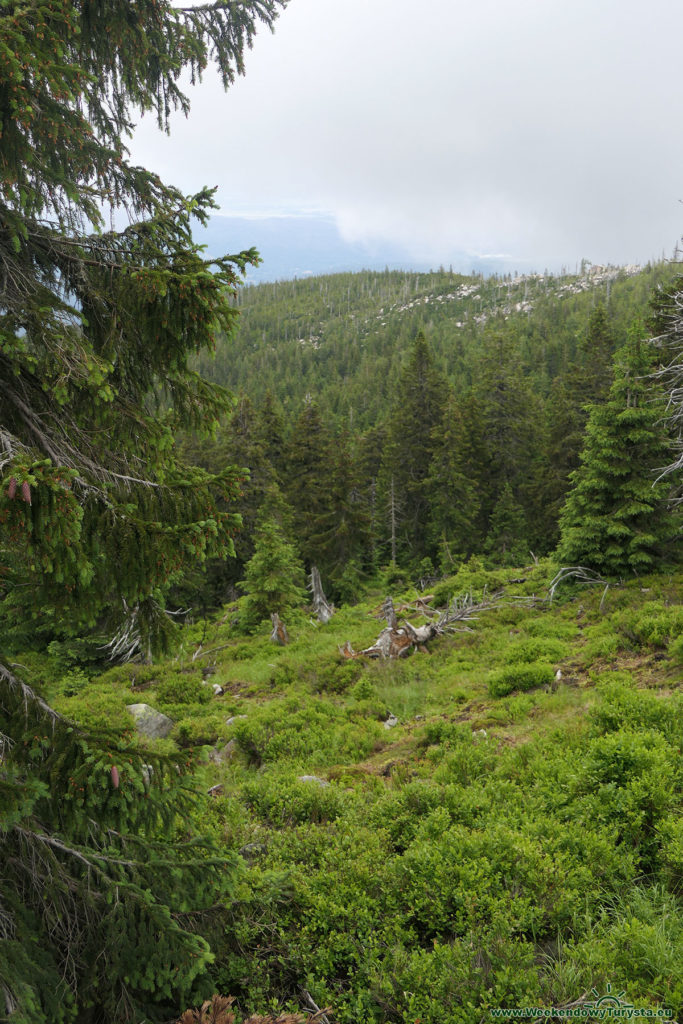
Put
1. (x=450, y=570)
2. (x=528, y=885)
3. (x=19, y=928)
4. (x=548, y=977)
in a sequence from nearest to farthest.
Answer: (x=19, y=928), (x=548, y=977), (x=528, y=885), (x=450, y=570)

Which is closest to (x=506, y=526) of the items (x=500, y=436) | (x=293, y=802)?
(x=500, y=436)

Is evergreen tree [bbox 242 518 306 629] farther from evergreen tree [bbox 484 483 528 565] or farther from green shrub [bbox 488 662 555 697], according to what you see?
evergreen tree [bbox 484 483 528 565]

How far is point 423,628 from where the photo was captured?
1388cm

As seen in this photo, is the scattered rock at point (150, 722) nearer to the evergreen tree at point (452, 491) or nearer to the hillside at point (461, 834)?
the hillside at point (461, 834)

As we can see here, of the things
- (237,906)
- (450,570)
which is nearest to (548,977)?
(237,906)

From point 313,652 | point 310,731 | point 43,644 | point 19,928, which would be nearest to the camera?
point 19,928

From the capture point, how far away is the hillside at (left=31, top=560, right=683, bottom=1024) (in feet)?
11.2

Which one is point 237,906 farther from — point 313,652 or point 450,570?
point 450,570

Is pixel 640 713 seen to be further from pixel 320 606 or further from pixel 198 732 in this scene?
pixel 320 606

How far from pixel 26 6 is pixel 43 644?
17466mm

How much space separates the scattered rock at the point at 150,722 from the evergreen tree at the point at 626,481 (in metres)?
11.3

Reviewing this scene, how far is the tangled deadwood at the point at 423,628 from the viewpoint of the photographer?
43.8ft

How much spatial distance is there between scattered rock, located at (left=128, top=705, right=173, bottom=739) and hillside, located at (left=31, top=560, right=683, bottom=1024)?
15.5 inches

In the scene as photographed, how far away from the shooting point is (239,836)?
5379mm
